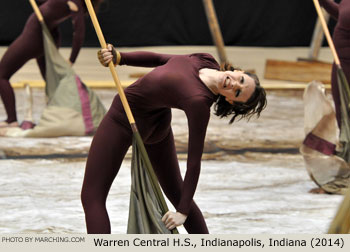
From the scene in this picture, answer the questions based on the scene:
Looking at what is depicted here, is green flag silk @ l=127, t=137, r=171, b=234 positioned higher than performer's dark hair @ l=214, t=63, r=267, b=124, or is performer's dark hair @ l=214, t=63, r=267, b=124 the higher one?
performer's dark hair @ l=214, t=63, r=267, b=124

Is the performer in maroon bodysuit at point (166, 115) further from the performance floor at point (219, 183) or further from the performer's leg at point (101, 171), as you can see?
the performance floor at point (219, 183)

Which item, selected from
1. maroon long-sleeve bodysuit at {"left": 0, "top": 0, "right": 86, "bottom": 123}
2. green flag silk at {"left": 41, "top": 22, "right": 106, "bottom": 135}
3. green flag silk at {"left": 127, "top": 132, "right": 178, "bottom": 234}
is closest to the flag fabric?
green flag silk at {"left": 41, "top": 22, "right": 106, "bottom": 135}

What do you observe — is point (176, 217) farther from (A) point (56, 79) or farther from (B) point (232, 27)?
(B) point (232, 27)

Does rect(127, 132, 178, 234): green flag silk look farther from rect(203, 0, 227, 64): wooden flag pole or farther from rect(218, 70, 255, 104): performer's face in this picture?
rect(203, 0, 227, 64): wooden flag pole

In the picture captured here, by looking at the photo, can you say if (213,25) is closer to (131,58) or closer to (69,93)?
(69,93)

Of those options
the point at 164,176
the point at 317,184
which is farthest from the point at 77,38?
the point at 164,176

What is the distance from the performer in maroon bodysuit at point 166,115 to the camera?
262cm

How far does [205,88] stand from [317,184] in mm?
1854

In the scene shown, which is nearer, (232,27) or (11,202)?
(11,202)

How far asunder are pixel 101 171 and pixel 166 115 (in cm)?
33

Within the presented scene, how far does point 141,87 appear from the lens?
2.75 meters

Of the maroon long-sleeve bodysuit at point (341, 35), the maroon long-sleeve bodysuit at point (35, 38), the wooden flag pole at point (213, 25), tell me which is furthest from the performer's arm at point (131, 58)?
the wooden flag pole at point (213, 25)

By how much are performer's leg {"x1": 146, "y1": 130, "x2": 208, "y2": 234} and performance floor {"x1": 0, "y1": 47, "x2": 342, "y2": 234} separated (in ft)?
2.18

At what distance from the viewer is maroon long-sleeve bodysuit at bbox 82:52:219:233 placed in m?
2.61
